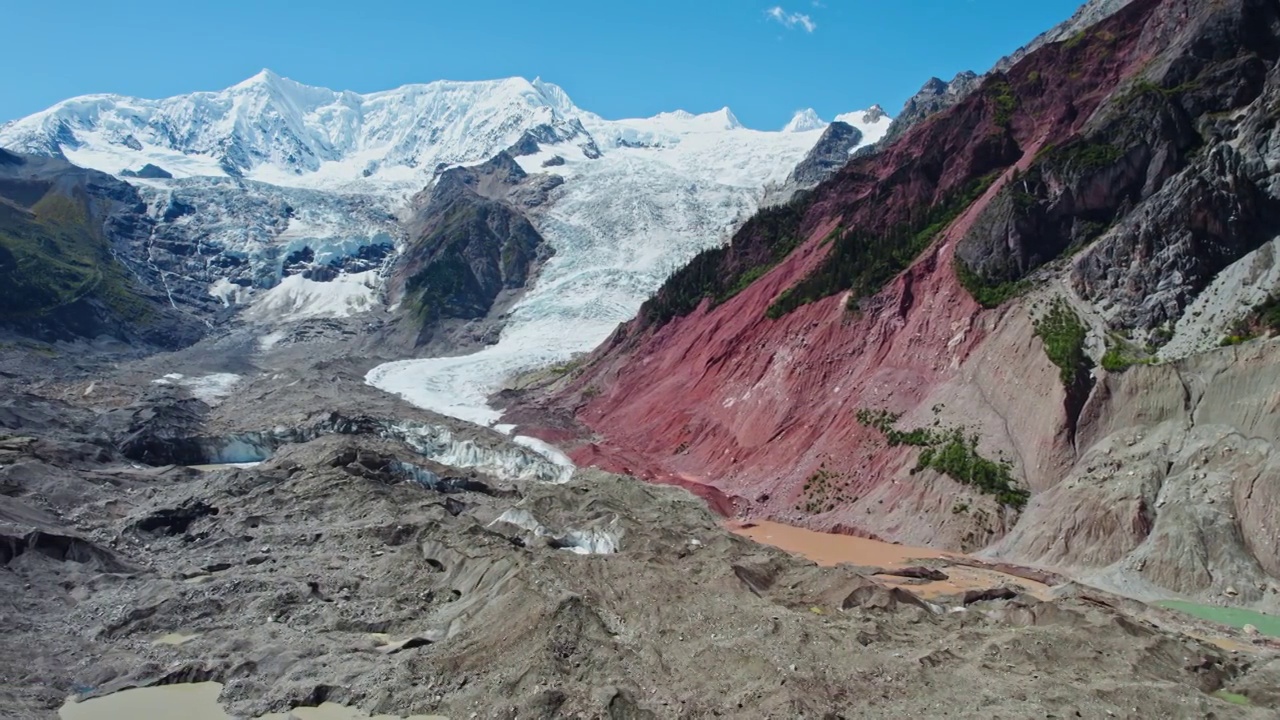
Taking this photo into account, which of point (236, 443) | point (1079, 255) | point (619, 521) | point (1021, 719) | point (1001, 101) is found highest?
point (1001, 101)

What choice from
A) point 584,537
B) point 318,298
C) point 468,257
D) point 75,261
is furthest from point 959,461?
point 75,261

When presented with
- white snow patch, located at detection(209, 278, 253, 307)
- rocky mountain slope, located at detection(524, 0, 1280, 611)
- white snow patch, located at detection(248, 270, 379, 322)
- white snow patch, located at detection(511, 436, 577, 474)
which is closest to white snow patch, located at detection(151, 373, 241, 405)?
white snow patch, located at detection(511, 436, 577, 474)

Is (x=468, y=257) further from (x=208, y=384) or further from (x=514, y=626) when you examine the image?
(x=514, y=626)

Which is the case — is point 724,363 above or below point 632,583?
above

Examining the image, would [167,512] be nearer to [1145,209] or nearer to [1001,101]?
[1145,209]

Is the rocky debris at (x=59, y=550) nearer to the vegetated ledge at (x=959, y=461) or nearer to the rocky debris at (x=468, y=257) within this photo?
the vegetated ledge at (x=959, y=461)

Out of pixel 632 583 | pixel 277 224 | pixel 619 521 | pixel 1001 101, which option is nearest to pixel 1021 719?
pixel 632 583
